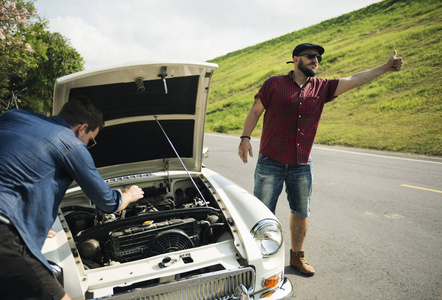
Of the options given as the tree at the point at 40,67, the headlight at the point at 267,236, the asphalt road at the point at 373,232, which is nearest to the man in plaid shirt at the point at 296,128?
the asphalt road at the point at 373,232

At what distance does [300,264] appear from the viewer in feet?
9.94

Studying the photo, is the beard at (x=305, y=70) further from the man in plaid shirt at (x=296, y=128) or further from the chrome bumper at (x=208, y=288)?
the chrome bumper at (x=208, y=288)

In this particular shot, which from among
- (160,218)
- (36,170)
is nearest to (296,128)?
(160,218)

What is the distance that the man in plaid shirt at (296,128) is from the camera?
2.94 meters

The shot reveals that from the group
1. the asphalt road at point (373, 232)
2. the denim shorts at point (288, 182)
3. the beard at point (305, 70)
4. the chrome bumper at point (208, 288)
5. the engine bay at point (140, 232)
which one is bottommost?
the asphalt road at point (373, 232)

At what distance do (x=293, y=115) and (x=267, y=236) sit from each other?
4.09ft

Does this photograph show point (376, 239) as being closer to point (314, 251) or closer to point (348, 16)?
point (314, 251)

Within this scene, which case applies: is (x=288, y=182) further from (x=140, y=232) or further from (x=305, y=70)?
(x=140, y=232)

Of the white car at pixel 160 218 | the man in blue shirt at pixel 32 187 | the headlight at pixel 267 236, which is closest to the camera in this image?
the man in blue shirt at pixel 32 187

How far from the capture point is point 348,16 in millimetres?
42469

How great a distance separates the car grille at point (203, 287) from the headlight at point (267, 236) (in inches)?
9.7

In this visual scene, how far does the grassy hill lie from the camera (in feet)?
37.1

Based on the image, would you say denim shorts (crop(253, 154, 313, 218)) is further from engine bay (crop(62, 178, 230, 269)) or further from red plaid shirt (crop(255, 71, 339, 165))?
engine bay (crop(62, 178, 230, 269))

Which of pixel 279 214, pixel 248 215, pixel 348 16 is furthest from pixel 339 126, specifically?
pixel 348 16
